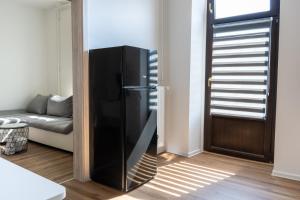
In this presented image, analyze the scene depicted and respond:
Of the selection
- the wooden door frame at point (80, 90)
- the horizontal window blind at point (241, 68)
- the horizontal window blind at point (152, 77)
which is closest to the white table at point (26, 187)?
the wooden door frame at point (80, 90)

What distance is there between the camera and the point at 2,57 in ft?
16.4

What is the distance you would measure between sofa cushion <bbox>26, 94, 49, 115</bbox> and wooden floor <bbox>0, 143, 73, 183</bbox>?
3.55 feet

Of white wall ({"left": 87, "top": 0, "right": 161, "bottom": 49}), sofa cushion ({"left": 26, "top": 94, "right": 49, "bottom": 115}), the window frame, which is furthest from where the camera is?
sofa cushion ({"left": 26, "top": 94, "right": 49, "bottom": 115})

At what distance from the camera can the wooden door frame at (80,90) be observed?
2.54 meters

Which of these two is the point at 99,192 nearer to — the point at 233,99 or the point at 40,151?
the point at 40,151

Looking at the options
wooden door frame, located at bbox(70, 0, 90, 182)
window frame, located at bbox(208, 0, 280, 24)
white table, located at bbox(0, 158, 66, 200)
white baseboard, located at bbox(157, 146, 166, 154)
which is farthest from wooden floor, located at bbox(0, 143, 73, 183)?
window frame, located at bbox(208, 0, 280, 24)

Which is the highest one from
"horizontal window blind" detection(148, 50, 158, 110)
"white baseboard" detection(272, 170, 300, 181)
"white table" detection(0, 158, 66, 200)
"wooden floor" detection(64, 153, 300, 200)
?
"horizontal window blind" detection(148, 50, 158, 110)

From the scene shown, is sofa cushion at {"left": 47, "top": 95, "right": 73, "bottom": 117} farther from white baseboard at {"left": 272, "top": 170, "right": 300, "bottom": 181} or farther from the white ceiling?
white baseboard at {"left": 272, "top": 170, "right": 300, "bottom": 181}

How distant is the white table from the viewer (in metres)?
0.66

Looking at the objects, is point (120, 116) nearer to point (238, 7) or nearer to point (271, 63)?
point (271, 63)

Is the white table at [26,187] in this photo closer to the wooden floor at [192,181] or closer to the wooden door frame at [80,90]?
the wooden floor at [192,181]

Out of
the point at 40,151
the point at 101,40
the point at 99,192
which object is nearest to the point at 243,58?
the point at 101,40

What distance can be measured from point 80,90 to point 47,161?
140 cm

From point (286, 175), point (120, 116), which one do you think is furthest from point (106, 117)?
point (286, 175)
